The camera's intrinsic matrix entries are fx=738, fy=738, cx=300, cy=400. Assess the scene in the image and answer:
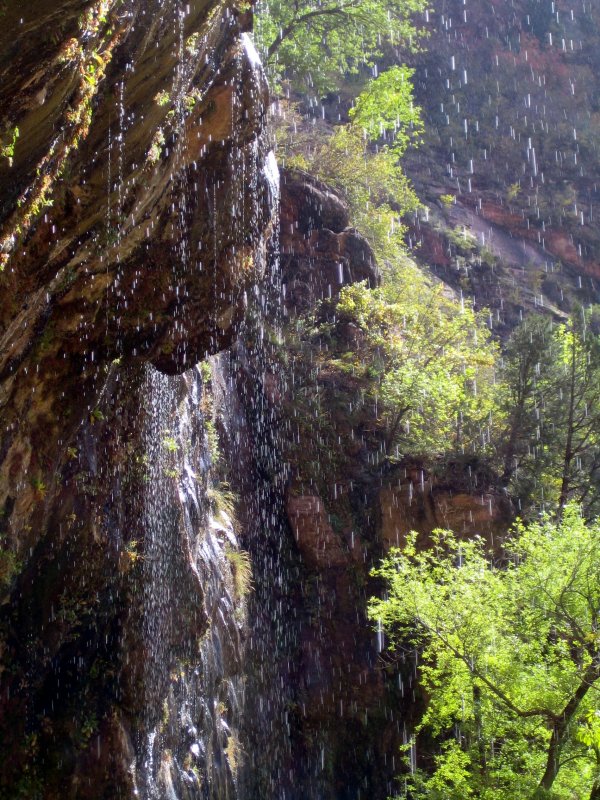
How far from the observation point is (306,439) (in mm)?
17500

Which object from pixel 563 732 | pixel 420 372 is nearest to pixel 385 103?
pixel 420 372

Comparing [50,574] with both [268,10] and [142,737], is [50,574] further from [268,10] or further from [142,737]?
[268,10]

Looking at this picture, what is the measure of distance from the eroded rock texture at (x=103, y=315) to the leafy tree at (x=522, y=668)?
3.58m

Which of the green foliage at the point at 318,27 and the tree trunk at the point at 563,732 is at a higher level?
the green foliage at the point at 318,27

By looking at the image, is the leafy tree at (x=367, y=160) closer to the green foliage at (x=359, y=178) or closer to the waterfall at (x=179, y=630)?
the green foliage at (x=359, y=178)

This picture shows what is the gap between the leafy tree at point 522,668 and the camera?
358 inches

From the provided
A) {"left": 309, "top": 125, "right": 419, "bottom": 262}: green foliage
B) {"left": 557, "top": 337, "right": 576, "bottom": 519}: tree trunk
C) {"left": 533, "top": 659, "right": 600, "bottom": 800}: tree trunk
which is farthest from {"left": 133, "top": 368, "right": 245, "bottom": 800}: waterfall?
{"left": 309, "top": 125, "right": 419, "bottom": 262}: green foliage

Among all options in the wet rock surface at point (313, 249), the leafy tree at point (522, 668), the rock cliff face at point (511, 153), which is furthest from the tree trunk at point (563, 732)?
the rock cliff face at point (511, 153)

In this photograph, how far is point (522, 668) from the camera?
9.75 meters

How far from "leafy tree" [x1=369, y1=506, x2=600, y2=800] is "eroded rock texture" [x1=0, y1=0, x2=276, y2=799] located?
3.58 metres

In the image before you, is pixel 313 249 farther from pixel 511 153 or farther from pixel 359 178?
pixel 511 153

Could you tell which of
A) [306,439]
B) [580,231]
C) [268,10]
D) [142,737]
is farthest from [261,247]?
[580,231]

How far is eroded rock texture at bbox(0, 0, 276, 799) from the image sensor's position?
229 inches

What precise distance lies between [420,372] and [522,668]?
7.64 m
